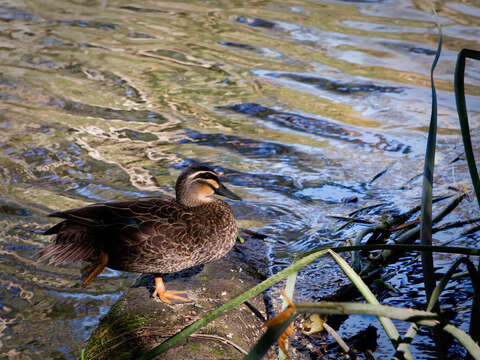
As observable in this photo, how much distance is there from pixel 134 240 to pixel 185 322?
68cm

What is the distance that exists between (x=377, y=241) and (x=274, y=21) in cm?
843

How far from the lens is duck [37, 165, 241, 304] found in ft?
11.6

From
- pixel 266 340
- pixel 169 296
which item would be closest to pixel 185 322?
pixel 169 296

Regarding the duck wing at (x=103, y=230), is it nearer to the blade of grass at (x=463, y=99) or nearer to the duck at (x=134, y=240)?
→ the duck at (x=134, y=240)

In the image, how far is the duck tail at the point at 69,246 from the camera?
11.8ft

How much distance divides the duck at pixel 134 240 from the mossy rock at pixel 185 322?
0.13m

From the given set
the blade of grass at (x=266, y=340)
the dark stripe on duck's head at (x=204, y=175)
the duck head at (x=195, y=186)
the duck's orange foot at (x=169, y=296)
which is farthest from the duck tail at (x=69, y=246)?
the blade of grass at (x=266, y=340)

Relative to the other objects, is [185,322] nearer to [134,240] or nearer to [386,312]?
[134,240]

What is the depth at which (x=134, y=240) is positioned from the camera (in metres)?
3.56

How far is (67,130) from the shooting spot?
23.5ft

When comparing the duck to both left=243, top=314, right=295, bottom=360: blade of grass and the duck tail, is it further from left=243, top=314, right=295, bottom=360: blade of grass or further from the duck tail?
left=243, top=314, right=295, bottom=360: blade of grass

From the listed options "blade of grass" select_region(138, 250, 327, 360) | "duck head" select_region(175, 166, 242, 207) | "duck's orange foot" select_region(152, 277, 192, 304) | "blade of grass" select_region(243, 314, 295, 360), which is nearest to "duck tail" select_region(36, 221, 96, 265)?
"duck's orange foot" select_region(152, 277, 192, 304)

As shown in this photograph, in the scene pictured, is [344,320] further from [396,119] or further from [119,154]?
[396,119]

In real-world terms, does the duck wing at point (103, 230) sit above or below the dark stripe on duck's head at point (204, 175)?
below
